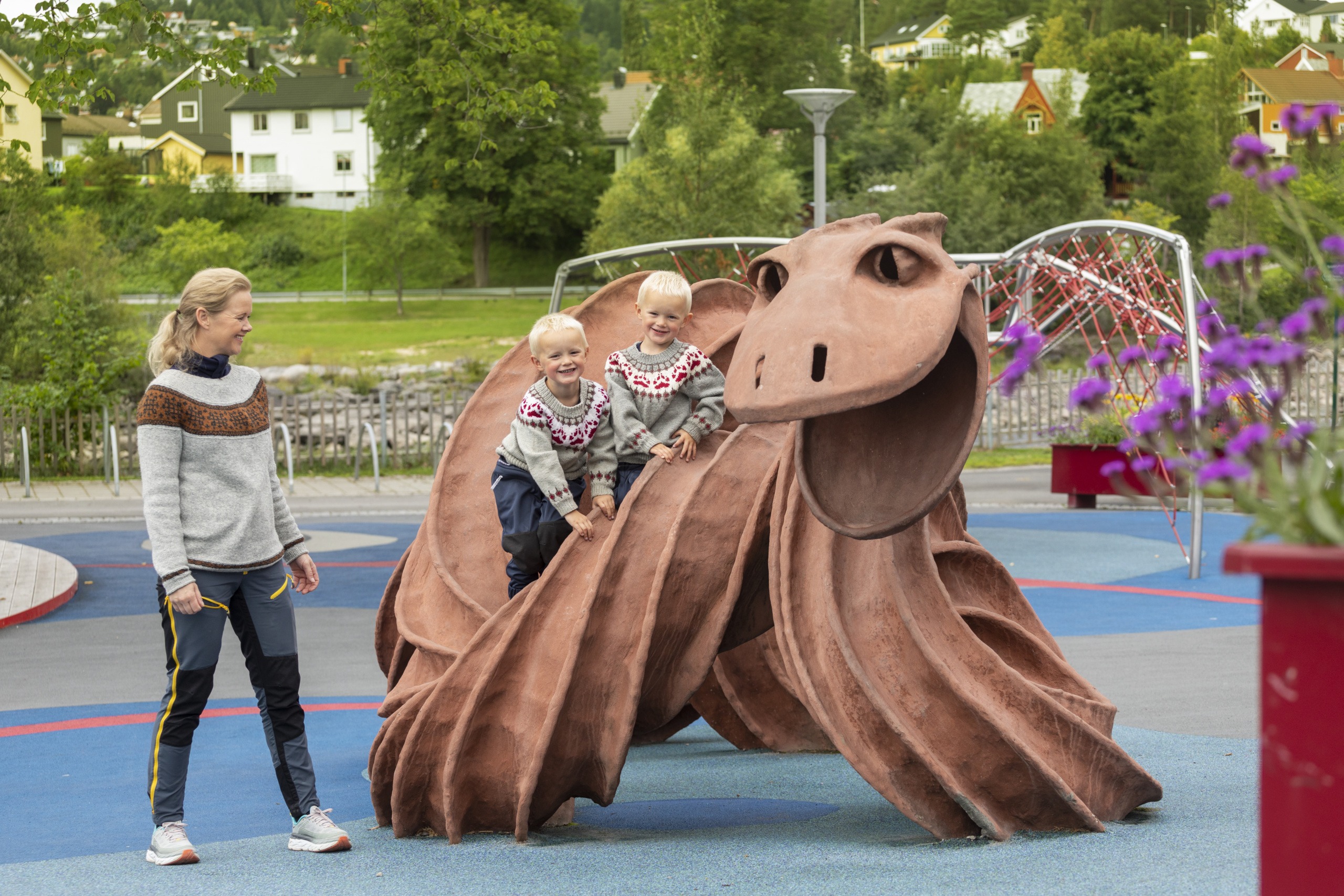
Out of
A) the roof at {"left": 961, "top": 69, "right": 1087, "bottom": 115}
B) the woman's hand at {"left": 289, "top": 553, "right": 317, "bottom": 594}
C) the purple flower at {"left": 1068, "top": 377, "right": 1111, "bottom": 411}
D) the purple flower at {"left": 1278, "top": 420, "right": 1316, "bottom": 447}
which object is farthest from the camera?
the roof at {"left": 961, "top": 69, "right": 1087, "bottom": 115}

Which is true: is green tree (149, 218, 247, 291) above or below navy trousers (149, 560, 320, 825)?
above

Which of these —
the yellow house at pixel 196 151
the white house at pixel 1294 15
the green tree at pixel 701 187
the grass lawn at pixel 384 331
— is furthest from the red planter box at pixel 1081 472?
the white house at pixel 1294 15

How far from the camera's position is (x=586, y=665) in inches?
197

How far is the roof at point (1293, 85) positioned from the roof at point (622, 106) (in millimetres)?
25712

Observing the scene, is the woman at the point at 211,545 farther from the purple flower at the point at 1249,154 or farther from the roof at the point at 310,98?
the roof at the point at 310,98

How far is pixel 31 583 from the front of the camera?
11875 mm

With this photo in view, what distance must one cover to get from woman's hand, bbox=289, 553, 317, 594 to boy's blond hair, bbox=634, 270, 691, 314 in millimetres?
1656

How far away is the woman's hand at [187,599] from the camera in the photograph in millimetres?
4637

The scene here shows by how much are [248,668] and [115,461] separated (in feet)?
52.6

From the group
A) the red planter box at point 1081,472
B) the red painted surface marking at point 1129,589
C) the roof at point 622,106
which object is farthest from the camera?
the roof at point 622,106

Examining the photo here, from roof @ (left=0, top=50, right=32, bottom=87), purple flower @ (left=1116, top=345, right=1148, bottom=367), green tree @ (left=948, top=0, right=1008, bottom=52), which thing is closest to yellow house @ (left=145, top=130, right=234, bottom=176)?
roof @ (left=0, top=50, right=32, bottom=87)

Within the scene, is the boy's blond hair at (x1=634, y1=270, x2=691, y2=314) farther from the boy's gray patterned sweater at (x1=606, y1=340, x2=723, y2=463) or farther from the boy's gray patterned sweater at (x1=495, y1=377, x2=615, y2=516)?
the boy's gray patterned sweater at (x1=495, y1=377, x2=615, y2=516)

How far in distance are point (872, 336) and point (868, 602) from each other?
1.11 m

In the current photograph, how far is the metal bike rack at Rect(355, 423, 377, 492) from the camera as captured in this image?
771 inches
